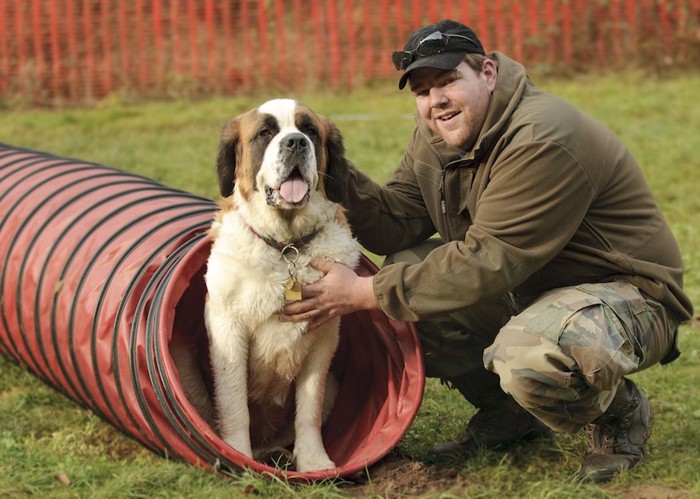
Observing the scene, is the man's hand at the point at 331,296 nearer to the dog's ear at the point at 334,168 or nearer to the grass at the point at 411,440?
the dog's ear at the point at 334,168

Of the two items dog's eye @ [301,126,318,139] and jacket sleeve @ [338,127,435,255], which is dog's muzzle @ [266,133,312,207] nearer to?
dog's eye @ [301,126,318,139]

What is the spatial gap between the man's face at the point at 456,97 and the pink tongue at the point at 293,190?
62 centimetres

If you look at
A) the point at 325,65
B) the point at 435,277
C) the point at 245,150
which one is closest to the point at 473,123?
the point at 435,277

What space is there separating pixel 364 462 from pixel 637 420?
117cm

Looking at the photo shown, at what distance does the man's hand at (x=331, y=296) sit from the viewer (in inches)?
157

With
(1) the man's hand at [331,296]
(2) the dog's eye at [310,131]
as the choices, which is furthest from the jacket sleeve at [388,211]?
(1) the man's hand at [331,296]

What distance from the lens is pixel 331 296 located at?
402 cm

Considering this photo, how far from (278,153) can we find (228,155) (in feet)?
1.27

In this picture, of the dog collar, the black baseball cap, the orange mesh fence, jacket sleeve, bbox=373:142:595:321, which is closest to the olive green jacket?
jacket sleeve, bbox=373:142:595:321

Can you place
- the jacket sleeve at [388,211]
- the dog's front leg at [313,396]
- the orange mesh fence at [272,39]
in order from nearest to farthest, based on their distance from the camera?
the dog's front leg at [313,396], the jacket sleeve at [388,211], the orange mesh fence at [272,39]

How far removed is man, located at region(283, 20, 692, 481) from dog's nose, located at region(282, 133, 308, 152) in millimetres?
380

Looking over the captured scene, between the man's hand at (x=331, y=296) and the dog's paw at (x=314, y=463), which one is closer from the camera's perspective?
the man's hand at (x=331, y=296)

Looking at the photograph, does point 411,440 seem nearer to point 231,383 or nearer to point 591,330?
point 231,383

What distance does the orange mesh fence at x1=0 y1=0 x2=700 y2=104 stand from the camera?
12883 mm
